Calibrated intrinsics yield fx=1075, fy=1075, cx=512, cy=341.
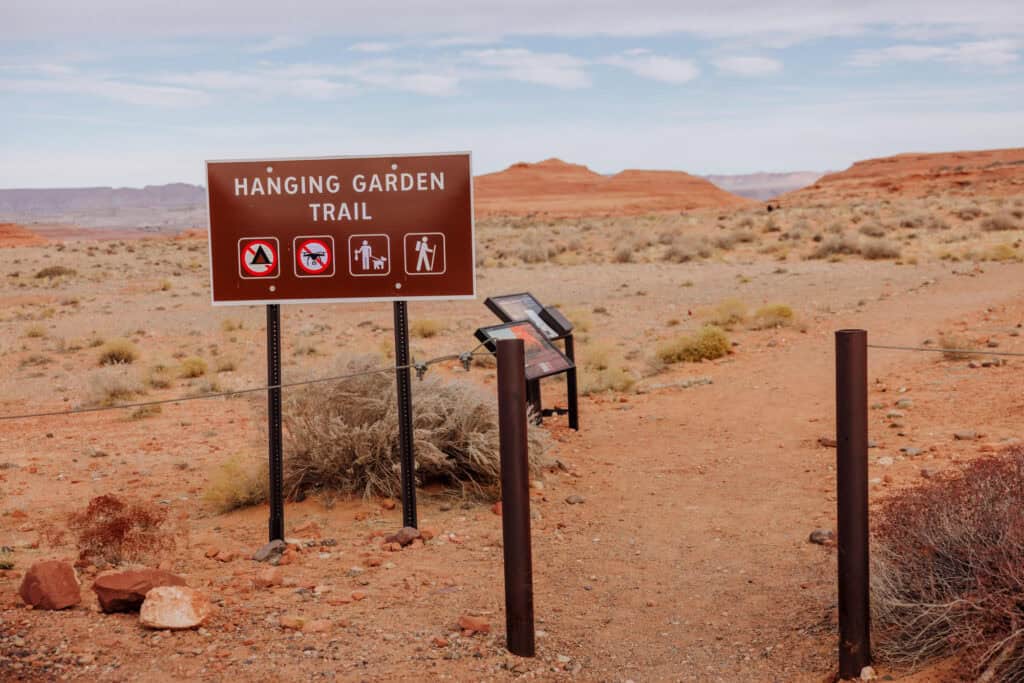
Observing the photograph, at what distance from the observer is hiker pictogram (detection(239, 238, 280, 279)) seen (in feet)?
22.7

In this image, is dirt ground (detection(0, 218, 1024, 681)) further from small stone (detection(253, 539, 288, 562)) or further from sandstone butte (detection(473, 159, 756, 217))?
sandstone butte (detection(473, 159, 756, 217))

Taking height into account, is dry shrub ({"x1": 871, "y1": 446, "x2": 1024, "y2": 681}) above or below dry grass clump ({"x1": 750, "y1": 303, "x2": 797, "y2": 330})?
below

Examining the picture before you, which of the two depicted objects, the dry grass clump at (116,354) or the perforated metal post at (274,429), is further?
the dry grass clump at (116,354)

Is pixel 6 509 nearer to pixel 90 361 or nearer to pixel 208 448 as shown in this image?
pixel 208 448

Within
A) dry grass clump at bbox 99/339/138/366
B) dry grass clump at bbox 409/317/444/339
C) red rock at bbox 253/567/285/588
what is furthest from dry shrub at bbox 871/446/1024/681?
dry grass clump at bbox 99/339/138/366

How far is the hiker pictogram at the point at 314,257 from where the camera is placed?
6875 millimetres

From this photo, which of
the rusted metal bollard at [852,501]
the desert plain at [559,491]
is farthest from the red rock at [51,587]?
the rusted metal bollard at [852,501]

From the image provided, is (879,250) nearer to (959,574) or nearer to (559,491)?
(559,491)

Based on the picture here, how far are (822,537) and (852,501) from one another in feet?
7.29

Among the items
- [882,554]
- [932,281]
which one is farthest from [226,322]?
[882,554]

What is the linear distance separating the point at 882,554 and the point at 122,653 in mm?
3609

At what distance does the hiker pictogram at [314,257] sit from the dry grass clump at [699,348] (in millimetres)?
8394

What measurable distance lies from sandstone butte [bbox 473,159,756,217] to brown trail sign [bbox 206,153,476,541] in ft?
336

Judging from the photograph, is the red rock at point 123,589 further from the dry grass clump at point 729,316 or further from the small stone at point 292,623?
the dry grass clump at point 729,316
